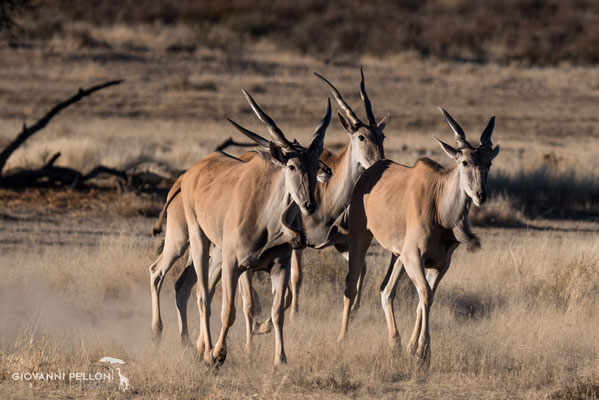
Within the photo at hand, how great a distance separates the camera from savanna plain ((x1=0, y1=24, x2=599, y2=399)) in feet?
27.0

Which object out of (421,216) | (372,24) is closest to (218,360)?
(421,216)

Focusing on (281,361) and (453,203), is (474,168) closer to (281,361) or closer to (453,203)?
(453,203)

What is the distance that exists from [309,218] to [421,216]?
57.9 inches

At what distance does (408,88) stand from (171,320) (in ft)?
86.0

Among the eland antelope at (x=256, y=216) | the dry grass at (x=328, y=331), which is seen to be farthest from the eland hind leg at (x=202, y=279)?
the dry grass at (x=328, y=331)

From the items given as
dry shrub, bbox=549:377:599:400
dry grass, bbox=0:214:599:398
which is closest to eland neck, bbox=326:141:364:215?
dry grass, bbox=0:214:599:398

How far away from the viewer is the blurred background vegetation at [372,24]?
4500 cm

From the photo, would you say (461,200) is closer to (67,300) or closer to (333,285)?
(333,285)

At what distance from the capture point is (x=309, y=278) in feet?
39.2

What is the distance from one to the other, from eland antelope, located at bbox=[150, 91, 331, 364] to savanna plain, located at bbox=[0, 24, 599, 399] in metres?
0.58

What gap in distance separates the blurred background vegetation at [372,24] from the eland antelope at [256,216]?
32.7 meters

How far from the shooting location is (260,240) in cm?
827

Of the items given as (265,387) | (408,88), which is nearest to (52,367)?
(265,387)

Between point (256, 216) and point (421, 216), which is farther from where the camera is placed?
point (421, 216)
